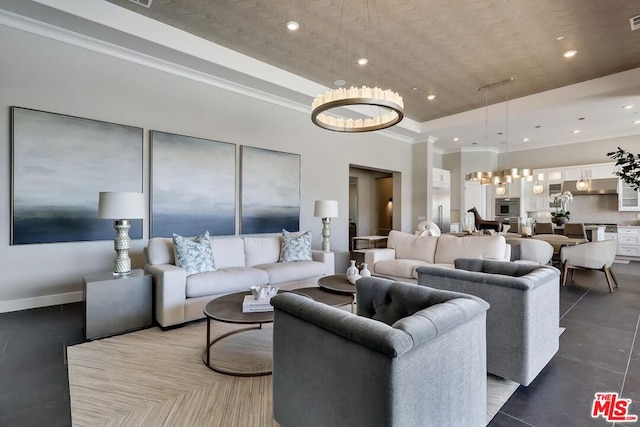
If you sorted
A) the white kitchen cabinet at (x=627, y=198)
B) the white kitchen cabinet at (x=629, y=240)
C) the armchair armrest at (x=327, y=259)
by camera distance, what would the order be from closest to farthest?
the armchair armrest at (x=327, y=259)
the white kitchen cabinet at (x=629, y=240)
the white kitchen cabinet at (x=627, y=198)

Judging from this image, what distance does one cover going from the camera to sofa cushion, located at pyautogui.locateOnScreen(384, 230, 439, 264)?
15.1ft

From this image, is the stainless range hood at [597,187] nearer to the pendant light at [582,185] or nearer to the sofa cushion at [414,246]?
the pendant light at [582,185]

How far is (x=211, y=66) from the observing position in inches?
175

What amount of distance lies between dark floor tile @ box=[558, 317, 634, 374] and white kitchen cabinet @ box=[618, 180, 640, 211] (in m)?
6.83

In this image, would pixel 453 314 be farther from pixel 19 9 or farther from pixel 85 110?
pixel 19 9

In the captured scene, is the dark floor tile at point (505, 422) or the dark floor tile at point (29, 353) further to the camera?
the dark floor tile at point (29, 353)

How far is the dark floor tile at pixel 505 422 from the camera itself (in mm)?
1764

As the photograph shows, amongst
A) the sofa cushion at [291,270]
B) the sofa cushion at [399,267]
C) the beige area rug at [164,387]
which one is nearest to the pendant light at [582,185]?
the sofa cushion at [399,267]

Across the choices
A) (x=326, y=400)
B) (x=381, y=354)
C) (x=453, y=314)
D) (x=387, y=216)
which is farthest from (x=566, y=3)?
(x=387, y=216)

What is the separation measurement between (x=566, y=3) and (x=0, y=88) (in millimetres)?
6266

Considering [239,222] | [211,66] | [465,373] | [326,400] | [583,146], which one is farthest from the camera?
[583,146]

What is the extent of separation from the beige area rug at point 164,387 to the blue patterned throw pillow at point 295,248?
175 centimetres

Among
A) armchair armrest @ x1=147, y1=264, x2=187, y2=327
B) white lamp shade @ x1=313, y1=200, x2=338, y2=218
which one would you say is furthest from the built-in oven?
armchair armrest @ x1=147, y1=264, x2=187, y2=327

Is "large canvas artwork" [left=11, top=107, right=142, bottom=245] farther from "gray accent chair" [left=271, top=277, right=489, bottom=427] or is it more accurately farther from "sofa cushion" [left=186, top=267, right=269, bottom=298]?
"gray accent chair" [left=271, top=277, right=489, bottom=427]
